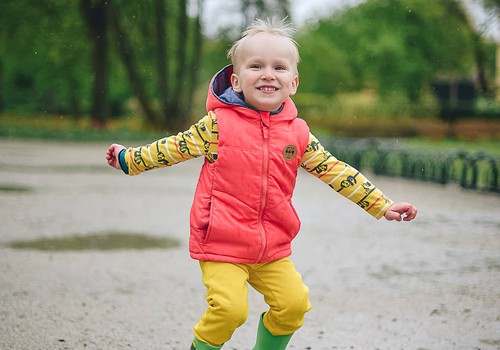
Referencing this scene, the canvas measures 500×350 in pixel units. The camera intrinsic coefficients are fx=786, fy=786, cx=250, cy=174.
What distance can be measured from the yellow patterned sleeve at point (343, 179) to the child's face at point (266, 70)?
0.30 meters

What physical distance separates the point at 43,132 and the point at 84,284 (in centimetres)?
2606

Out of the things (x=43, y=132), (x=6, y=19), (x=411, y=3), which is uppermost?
(x=411, y=3)

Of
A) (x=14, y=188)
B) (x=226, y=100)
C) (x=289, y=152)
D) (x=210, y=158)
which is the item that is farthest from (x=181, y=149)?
(x=14, y=188)

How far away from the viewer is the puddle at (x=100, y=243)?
7.75 meters

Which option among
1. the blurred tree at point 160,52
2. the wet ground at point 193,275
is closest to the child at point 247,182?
the wet ground at point 193,275

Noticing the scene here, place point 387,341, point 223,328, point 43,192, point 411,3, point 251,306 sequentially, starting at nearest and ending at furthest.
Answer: point 223,328, point 387,341, point 251,306, point 43,192, point 411,3

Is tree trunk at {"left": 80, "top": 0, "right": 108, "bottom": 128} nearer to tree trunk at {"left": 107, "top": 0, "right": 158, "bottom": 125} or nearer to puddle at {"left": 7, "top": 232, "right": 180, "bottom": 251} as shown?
tree trunk at {"left": 107, "top": 0, "right": 158, "bottom": 125}

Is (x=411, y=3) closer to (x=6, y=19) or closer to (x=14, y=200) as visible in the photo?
(x=6, y=19)

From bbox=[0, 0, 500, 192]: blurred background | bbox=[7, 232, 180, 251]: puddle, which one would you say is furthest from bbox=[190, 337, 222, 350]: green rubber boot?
bbox=[0, 0, 500, 192]: blurred background

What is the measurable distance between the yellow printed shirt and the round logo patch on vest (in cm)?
11

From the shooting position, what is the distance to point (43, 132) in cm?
3106

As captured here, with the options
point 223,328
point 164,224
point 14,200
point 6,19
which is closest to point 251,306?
point 223,328

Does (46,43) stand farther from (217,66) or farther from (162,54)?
(217,66)

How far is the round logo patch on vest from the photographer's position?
3.52 m
